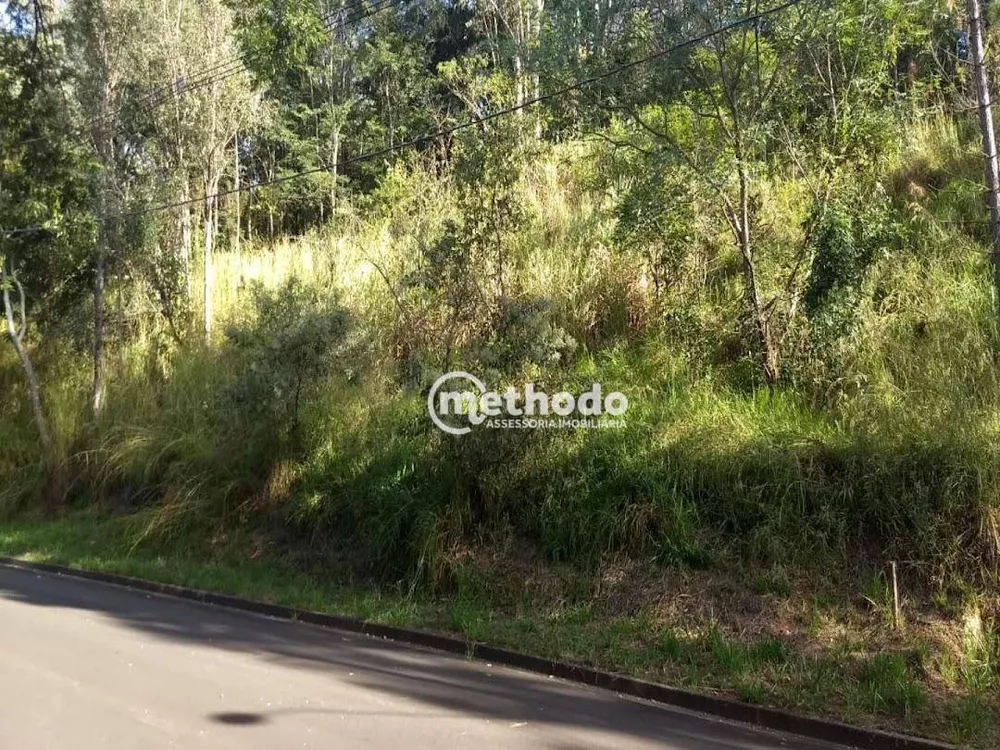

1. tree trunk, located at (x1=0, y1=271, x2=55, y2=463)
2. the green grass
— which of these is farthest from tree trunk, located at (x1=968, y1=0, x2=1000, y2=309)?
tree trunk, located at (x1=0, y1=271, x2=55, y2=463)

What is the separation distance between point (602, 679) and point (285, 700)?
2.46 m

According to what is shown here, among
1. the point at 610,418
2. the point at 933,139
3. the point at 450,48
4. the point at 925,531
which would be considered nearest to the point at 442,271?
the point at 610,418

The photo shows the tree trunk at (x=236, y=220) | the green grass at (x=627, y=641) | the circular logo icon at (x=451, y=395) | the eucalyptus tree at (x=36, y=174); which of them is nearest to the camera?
the green grass at (x=627, y=641)

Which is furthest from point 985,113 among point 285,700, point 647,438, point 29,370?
point 29,370

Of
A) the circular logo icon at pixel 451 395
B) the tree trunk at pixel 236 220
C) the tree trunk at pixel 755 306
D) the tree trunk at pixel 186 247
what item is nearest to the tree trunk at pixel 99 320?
the tree trunk at pixel 186 247

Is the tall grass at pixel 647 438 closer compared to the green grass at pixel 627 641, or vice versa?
the green grass at pixel 627 641

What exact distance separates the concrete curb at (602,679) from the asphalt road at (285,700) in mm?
148

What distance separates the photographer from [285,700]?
5691 mm

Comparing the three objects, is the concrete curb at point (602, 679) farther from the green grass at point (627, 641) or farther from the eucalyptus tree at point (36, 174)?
the eucalyptus tree at point (36, 174)

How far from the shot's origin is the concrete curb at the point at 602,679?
17.0ft

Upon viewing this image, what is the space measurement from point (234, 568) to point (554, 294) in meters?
5.97

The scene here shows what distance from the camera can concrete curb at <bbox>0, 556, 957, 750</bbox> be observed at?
5.20m

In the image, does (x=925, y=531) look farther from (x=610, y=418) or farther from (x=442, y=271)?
(x=442, y=271)

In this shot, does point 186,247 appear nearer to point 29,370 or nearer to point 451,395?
point 29,370
